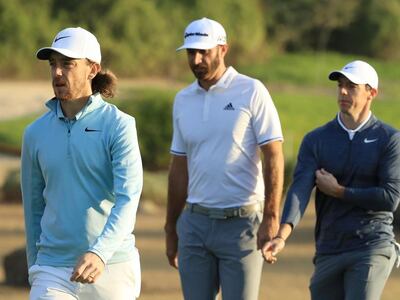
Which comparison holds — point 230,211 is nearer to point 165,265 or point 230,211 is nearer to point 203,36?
point 203,36

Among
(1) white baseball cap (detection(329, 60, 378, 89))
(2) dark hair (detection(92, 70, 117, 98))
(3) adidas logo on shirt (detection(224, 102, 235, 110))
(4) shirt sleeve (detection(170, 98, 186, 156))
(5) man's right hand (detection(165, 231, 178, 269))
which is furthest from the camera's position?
(5) man's right hand (detection(165, 231, 178, 269))

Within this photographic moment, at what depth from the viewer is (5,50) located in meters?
40.4

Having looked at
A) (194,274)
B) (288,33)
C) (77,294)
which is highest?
(77,294)

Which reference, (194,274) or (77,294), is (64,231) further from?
(194,274)

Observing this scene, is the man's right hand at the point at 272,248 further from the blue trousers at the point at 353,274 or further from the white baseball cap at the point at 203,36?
the white baseball cap at the point at 203,36

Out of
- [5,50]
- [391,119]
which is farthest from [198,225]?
[5,50]

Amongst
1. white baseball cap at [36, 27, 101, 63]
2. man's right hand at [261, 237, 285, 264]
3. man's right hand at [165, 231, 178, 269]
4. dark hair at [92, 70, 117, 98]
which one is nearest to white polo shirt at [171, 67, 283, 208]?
man's right hand at [165, 231, 178, 269]

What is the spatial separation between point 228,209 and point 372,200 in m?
0.84

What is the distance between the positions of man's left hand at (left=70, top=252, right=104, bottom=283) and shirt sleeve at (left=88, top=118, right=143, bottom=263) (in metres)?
0.03

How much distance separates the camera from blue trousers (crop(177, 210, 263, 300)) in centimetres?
712

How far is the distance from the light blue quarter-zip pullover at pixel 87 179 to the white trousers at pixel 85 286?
4 centimetres

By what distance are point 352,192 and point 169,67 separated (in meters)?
40.0

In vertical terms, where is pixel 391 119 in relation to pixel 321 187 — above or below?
below

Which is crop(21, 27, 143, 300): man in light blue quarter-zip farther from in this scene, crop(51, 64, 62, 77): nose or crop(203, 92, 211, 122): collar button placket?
crop(203, 92, 211, 122): collar button placket
